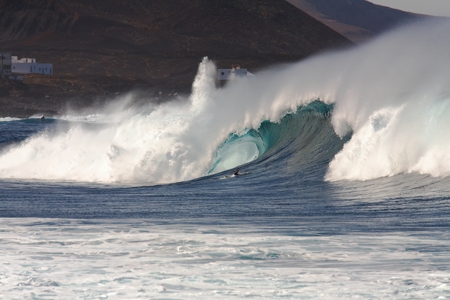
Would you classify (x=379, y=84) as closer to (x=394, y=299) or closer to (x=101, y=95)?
(x=394, y=299)

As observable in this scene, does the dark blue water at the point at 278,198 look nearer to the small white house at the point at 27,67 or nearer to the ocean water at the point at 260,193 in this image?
the ocean water at the point at 260,193

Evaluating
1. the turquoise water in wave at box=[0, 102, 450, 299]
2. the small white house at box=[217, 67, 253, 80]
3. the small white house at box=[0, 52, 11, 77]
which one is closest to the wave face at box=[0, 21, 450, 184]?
the turquoise water in wave at box=[0, 102, 450, 299]

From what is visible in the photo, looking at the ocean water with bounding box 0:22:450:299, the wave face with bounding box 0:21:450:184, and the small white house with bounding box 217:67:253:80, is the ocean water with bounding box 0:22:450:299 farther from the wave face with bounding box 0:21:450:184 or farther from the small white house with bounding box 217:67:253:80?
the small white house with bounding box 217:67:253:80

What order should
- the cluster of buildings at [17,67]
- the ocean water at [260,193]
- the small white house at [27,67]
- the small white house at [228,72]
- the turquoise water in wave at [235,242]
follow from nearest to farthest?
1. the turquoise water in wave at [235,242]
2. the ocean water at [260,193]
3. the small white house at [228,72]
4. the cluster of buildings at [17,67]
5. the small white house at [27,67]

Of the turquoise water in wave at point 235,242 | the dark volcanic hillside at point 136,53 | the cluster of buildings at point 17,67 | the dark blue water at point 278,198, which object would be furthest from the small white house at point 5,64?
the turquoise water in wave at point 235,242

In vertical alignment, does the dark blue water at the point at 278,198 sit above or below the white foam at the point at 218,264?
above

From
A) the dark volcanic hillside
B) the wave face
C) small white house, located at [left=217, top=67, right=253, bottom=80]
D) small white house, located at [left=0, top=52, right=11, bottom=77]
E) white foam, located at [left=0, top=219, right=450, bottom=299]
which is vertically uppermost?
the dark volcanic hillside
